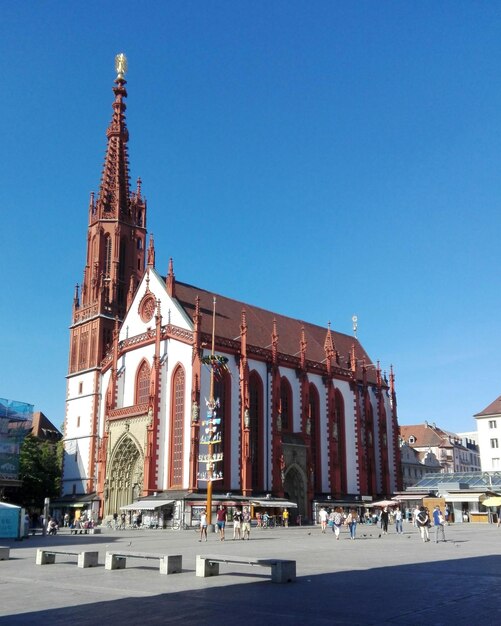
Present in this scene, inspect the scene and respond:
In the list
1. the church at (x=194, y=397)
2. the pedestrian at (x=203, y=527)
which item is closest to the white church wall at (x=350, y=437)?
the church at (x=194, y=397)

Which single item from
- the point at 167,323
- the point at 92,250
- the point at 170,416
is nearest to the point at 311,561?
the point at 170,416

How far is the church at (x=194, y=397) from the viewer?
5300 cm

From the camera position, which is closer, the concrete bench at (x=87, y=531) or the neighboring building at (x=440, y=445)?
the concrete bench at (x=87, y=531)

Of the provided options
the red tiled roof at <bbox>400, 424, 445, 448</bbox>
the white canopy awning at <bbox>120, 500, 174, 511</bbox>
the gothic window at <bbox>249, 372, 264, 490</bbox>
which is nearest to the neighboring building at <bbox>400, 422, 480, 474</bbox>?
the red tiled roof at <bbox>400, 424, 445, 448</bbox>

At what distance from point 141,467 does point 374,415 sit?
28469 mm

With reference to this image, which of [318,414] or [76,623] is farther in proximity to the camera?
[318,414]

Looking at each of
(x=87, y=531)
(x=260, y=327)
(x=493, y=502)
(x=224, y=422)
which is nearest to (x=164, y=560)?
(x=87, y=531)

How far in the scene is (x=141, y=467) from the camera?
5619cm

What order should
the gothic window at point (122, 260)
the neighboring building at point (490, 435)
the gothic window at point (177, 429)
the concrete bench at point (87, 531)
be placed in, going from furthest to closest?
1. the neighboring building at point (490, 435)
2. the gothic window at point (122, 260)
3. the gothic window at point (177, 429)
4. the concrete bench at point (87, 531)

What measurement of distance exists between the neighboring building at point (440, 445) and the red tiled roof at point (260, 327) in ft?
135

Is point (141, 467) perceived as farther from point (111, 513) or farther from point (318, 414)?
point (318, 414)

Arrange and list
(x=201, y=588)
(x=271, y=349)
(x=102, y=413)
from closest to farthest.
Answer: (x=201, y=588)
(x=271, y=349)
(x=102, y=413)

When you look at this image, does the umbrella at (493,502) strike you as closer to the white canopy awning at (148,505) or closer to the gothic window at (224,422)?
the gothic window at (224,422)

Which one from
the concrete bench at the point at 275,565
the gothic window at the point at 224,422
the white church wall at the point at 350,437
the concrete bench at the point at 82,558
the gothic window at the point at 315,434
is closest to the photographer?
the concrete bench at the point at 275,565
